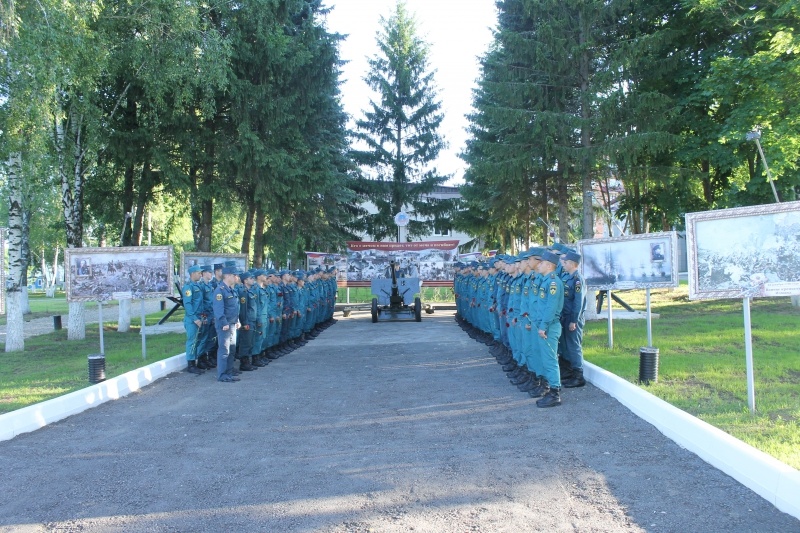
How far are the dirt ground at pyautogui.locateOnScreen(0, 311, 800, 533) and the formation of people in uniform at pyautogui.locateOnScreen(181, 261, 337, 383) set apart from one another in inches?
66.9

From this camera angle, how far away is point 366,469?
563cm

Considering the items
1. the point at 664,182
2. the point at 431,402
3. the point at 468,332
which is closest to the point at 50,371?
the point at 431,402

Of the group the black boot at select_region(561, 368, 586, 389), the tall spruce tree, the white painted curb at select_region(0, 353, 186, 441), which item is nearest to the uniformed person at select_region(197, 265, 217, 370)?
the white painted curb at select_region(0, 353, 186, 441)

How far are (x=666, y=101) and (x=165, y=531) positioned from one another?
18494mm

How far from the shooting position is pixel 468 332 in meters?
18.1

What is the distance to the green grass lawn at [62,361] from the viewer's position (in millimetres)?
9109

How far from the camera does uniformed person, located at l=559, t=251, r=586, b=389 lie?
9.54 m

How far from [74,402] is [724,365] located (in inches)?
365

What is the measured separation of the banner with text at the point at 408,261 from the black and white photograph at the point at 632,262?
50.7 ft

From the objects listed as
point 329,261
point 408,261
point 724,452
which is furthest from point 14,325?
point 408,261

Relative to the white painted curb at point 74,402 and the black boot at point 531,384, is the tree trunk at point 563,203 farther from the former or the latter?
the white painted curb at point 74,402

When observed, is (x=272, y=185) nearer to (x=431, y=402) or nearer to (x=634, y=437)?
(x=431, y=402)

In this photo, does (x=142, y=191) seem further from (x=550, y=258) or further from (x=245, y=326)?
(x=550, y=258)

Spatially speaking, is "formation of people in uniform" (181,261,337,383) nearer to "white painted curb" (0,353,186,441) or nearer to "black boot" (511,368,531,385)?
"white painted curb" (0,353,186,441)
